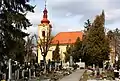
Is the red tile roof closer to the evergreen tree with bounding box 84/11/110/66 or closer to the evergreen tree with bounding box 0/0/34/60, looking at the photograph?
the evergreen tree with bounding box 84/11/110/66

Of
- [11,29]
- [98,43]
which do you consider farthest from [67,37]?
[11,29]

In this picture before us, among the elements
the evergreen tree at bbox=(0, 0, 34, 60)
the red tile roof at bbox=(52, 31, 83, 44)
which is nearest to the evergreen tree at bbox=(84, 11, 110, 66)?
the evergreen tree at bbox=(0, 0, 34, 60)

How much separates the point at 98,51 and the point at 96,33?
3347 mm

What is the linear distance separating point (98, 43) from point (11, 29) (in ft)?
112

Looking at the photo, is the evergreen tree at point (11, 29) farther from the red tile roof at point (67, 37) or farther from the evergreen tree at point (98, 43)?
the red tile roof at point (67, 37)

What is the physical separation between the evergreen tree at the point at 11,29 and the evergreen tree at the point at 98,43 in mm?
32685

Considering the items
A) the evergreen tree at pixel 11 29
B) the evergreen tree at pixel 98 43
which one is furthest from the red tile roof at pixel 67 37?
the evergreen tree at pixel 11 29

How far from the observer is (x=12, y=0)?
29406 millimetres

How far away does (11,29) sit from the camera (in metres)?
28.9

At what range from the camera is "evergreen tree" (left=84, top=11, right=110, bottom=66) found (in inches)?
2388

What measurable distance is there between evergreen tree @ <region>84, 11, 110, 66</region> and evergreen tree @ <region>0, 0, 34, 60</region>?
3268cm

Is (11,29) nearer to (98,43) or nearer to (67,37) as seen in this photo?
(98,43)

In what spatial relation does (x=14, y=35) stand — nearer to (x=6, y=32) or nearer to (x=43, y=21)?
(x=6, y=32)

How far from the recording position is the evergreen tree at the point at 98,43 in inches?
2388
